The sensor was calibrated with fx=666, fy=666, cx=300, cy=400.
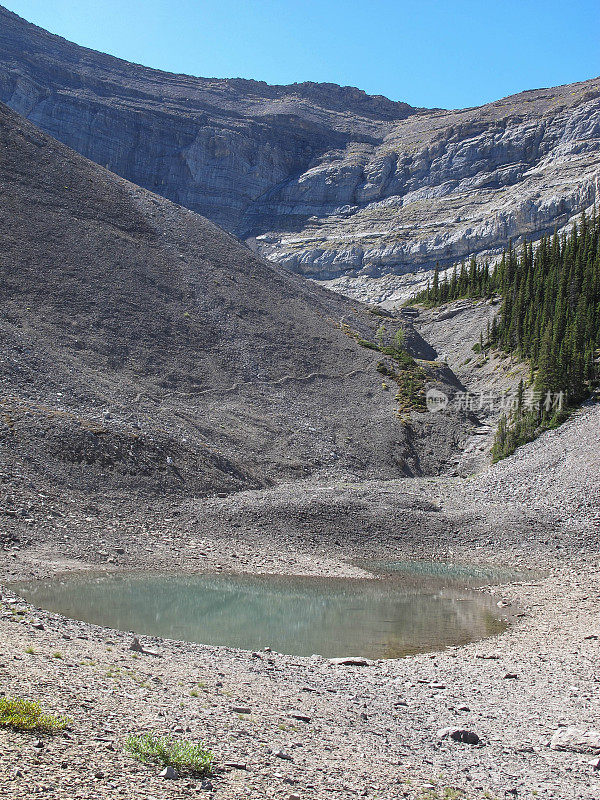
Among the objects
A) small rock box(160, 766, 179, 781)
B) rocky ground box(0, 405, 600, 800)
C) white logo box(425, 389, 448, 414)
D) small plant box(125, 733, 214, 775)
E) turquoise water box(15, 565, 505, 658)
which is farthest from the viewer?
white logo box(425, 389, 448, 414)

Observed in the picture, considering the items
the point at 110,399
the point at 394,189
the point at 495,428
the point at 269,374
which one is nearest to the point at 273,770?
the point at 110,399

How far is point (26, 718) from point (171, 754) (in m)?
1.79

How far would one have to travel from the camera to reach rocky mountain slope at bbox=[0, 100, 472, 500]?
113 ft

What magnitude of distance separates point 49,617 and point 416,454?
40.6 metres

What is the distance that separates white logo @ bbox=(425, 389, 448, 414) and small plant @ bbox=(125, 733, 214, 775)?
5324 cm

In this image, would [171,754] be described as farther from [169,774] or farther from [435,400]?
[435,400]

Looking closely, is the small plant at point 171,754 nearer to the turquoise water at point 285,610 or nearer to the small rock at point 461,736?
the small rock at point 461,736

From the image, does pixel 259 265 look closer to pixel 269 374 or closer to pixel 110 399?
pixel 269 374

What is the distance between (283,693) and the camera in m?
12.3

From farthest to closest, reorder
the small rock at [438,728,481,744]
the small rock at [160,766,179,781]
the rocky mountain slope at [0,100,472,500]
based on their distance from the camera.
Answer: the rocky mountain slope at [0,100,472,500]
the small rock at [438,728,481,744]
the small rock at [160,766,179,781]

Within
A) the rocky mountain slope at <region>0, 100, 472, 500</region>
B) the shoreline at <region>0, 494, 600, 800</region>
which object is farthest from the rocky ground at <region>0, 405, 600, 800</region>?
the rocky mountain slope at <region>0, 100, 472, 500</region>

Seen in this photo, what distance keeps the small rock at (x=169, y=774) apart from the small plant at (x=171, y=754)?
139 millimetres

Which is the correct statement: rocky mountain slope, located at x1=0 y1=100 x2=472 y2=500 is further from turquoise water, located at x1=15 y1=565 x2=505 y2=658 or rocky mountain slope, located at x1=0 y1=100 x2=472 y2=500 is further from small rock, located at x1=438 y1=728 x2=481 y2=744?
small rock, located at x1=438 y1=728 x2=481 y2=744

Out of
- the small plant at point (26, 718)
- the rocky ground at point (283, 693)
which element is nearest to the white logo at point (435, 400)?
the rocky ground at point (283, 693)
